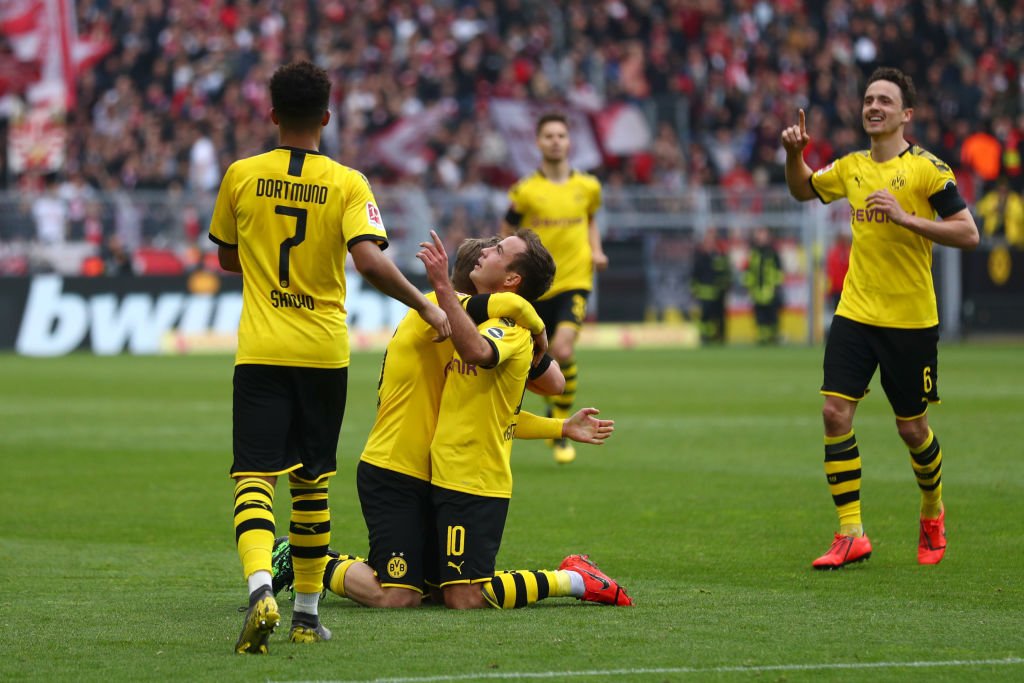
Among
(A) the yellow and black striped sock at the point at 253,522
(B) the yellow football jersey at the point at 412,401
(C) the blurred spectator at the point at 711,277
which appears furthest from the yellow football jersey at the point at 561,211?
(C) the blurred spectator at the point at 711,277

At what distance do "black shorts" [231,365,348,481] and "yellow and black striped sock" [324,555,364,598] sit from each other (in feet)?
2.77

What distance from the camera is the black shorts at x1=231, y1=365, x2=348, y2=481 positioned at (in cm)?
570

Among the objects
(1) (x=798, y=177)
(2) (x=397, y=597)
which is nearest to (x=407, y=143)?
(1) (x=798, y=177)

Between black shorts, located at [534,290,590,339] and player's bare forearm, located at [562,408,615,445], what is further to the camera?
black shorts, located at [534,290,590,339]

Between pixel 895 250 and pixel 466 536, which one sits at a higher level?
pixel 895 250

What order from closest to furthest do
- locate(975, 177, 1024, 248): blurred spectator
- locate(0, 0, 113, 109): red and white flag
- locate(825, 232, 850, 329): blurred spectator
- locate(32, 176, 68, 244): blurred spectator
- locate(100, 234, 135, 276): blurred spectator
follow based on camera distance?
locate(32, 176, 68, 244): blurred spectator
locate(100, 234, 135, 276): blurred spectator
locate(0, 0, 113, 109): red and white flag
locate(975, 177, 1024, 248): blurred spectator
locate(825, 232, 850, 329): blurred spectator

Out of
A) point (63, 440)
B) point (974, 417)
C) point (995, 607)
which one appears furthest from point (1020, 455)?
point (63, 440)

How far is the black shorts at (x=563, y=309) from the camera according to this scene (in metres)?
13.1

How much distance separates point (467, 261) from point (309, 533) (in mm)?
1430

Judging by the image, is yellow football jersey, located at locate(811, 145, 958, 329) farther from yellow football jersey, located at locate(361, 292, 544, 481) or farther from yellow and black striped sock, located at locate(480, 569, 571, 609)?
yellow and black striped sock, located at locate(480, 569, 571, 609)

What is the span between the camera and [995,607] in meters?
6.38

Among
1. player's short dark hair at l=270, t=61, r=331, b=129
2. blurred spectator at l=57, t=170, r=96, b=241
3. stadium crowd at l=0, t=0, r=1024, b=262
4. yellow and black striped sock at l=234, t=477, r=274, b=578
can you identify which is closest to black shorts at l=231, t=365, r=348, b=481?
yellow and black striped sock at l=234, t=477, r=274, b=578

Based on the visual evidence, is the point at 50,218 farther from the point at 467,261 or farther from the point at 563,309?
the point at 467,261

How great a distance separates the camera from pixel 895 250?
802cm
